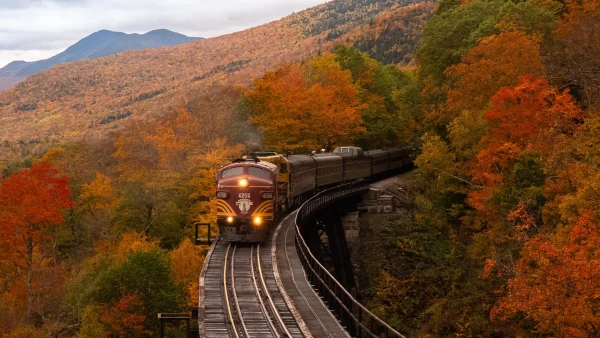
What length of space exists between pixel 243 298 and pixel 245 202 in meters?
7.85

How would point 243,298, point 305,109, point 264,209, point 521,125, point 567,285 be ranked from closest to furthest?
point 567,285, point 243,298, point 264,209, point 521,125, point 305,109

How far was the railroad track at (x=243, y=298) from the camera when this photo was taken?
1778cm

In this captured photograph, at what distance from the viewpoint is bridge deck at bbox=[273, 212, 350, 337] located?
685 inches

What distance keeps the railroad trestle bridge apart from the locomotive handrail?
27 millimetres

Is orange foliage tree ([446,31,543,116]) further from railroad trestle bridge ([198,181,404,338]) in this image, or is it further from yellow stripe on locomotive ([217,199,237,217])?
yellow stripe on locomotive ([217,199,237,217])

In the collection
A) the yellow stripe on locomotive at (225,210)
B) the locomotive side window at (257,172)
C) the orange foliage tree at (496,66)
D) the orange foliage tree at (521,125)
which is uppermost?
the orange foliage tree at (496,66)

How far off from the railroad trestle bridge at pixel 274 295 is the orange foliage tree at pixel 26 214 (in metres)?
18.5

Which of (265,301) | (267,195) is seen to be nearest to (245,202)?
(267,195)

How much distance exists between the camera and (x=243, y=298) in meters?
20.9

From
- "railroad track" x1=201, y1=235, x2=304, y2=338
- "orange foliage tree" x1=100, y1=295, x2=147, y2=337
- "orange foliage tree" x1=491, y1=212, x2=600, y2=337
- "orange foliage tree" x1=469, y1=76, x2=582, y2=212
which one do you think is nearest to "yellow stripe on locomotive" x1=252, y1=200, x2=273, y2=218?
"railroad track" x1=201, y1=235, x2=304, y2=338

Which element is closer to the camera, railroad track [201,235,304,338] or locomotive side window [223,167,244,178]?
railroad track [201,235,304,338]

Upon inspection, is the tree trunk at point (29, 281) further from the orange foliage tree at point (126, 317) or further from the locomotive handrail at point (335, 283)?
the locomotive handrail at point (335, 283)

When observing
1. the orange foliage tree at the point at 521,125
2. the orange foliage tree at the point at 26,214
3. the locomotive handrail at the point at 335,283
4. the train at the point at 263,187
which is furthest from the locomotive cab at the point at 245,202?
the orange foliage tree at the point at 26,214

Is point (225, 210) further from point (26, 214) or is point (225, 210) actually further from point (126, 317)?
point (26, 214)
